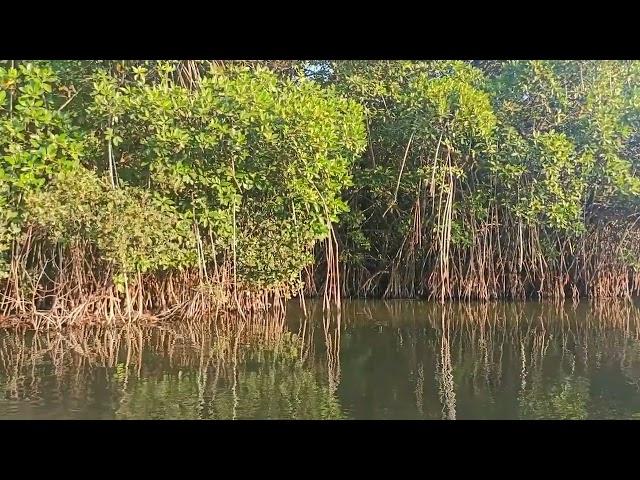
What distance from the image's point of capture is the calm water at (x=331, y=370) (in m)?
4.44

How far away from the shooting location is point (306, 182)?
8172 mm

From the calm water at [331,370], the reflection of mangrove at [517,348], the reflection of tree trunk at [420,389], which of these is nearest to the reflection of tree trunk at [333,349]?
the calm water at [331,370]

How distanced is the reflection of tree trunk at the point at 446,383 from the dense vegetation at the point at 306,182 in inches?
96.9

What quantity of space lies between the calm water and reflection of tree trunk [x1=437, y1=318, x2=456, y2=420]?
0.04 ft

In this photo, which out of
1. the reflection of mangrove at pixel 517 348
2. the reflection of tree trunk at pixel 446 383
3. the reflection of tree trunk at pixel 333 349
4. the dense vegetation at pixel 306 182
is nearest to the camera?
the reflection of tree trunk at pixel 446 383

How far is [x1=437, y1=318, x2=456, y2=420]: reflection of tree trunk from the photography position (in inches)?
174

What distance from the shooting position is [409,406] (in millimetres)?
4512

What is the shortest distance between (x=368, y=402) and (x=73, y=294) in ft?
13.2

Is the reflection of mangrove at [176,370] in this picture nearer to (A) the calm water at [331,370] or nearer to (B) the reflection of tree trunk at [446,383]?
(A) the calm water at [331,370]

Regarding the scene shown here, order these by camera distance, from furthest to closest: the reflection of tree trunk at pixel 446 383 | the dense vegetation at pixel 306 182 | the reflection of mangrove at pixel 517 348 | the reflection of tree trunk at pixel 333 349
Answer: the dense vegetation at pixel 306 182
the reflection of tree trunk at pixel 333 349
the reflection of mangrove at pixel 517 348
the reflection of tree trunk at pixel 446 383

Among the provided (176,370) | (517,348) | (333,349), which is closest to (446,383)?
(333,349)

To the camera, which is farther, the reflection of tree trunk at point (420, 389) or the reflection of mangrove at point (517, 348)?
the reflection of mangrove at point (517, 348)

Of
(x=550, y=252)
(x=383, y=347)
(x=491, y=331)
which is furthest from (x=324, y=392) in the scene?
(x=550, y=252)
